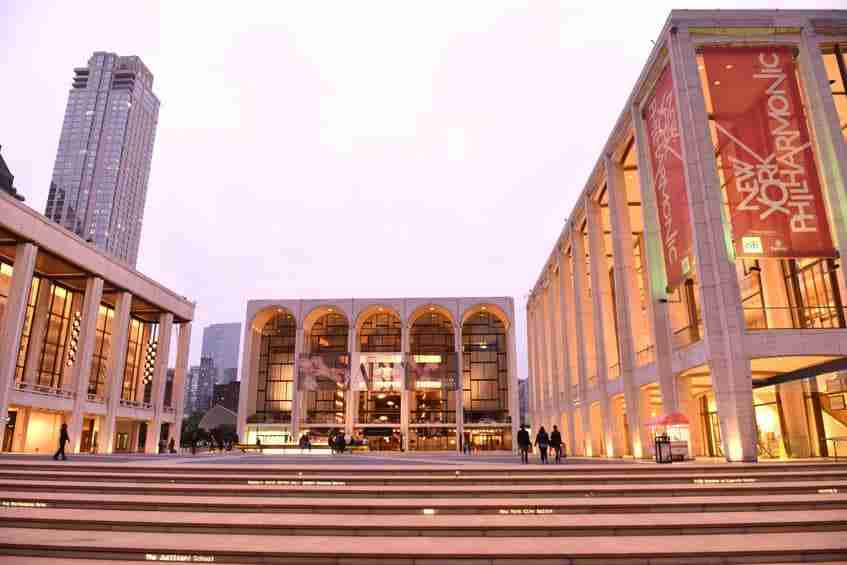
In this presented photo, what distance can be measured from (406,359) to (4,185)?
40.8 metres

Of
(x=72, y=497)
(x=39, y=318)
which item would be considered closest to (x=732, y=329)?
(x=72, y=497)

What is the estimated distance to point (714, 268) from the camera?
1892cm

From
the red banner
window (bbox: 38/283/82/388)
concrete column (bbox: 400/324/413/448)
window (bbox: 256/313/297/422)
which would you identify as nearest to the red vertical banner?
the red banner

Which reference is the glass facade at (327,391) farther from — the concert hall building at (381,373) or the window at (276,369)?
the window at (276,369)

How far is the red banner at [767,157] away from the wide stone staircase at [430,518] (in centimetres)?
840

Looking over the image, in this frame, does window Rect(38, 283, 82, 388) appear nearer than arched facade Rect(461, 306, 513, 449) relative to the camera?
Yes

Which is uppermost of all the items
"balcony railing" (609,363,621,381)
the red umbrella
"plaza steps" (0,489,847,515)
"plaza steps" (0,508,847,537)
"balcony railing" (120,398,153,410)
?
"balcony railing" (609,363,621,381)

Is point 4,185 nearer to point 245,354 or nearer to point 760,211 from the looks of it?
point 245,354

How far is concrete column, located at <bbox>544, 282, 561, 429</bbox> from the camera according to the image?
4589 cm

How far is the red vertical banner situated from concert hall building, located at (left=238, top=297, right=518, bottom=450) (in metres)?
36.2

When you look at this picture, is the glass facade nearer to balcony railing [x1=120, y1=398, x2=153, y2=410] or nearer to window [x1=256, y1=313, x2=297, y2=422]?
window [x1=256, y1=313, x2=297, y2=422]

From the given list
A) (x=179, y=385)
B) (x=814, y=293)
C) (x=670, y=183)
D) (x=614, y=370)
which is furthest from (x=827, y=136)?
(x=179, y=385)

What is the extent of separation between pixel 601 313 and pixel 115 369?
34.9m

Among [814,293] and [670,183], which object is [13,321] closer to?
[670,183]
